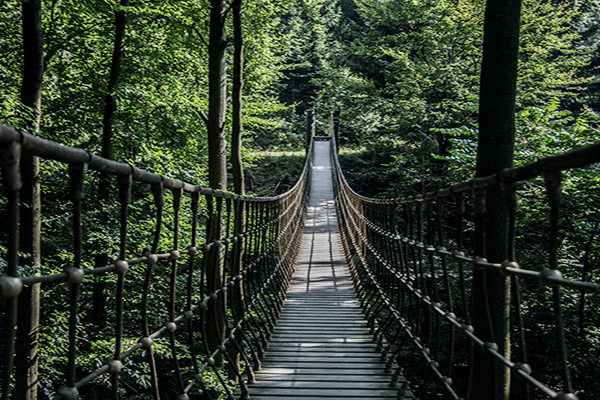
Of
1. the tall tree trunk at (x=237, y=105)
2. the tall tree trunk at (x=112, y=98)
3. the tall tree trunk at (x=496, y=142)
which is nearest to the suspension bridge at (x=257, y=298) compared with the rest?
the tall tree trunk at (x=496, y=142)

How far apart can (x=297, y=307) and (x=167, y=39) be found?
451 cm

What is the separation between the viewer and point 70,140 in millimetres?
6047

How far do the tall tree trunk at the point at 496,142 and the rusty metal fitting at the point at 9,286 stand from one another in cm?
188

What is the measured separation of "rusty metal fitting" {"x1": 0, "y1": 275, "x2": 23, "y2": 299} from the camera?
27.4 inches

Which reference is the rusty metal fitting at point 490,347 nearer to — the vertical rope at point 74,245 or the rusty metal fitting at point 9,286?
the vertical rope at point 74,245

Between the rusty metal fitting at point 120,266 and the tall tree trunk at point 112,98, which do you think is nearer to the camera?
the rusty metal fitting at point 120,266

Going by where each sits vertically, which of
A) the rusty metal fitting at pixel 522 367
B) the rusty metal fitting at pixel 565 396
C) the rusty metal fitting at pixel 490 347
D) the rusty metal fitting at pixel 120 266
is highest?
the rusty metal fitting at pixel 120 266

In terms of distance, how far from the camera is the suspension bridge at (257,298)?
940mm

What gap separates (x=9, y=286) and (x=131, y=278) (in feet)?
19.8

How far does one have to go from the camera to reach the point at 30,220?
3.96 metres

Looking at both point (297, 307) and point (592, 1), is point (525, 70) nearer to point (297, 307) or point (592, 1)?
point (297, 307)

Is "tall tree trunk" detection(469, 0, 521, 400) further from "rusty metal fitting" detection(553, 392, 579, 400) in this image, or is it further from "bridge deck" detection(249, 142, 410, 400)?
"rusty metal fitting" detection(553, 392, 579, 400)

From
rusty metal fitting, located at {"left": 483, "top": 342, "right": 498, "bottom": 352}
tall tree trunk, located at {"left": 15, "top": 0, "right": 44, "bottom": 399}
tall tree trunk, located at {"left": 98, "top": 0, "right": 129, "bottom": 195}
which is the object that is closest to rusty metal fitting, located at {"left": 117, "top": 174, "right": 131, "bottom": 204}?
rusty metal fitting, located at {"left": 483, "top": 342, "right": 498, "bottom": 352}

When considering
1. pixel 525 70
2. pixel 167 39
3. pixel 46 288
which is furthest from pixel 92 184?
pixel 525 70
